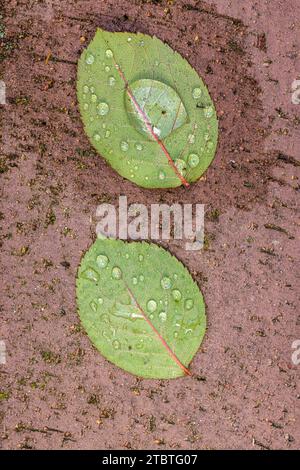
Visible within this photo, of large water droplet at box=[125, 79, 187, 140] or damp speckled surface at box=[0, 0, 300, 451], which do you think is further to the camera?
A: damp speckled surface at box=[0, 0, 300, 451]

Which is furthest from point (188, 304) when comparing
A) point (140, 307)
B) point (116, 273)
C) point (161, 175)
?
point (161, 175)

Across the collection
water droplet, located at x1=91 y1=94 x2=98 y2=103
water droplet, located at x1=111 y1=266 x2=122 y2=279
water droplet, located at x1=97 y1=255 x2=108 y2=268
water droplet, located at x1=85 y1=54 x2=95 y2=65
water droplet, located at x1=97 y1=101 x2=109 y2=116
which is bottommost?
water droplet, located at x1=111 y1=266 x2=122 y2=279

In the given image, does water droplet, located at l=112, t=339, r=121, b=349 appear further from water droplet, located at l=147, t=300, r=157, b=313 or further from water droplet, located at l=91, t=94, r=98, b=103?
water droplet, located at l=91, t=94, r=98, b=103

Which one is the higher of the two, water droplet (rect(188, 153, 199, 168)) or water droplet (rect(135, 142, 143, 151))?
water droplet (rect(135, 142, 143, 151))

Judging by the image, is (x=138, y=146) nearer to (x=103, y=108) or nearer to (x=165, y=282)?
(x=103, y=108)

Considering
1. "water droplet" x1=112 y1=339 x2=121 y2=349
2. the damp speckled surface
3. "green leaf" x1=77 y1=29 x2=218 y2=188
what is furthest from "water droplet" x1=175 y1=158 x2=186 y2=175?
"water droplet" x1=112 y1=339 x2=121 y2=349

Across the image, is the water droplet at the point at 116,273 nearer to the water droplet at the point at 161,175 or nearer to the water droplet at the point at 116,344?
the water droplet at the point at 116,344

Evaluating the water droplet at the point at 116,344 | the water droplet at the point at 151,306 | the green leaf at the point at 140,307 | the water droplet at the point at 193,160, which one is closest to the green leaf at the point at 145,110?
the water droplet at the point at 193,160
